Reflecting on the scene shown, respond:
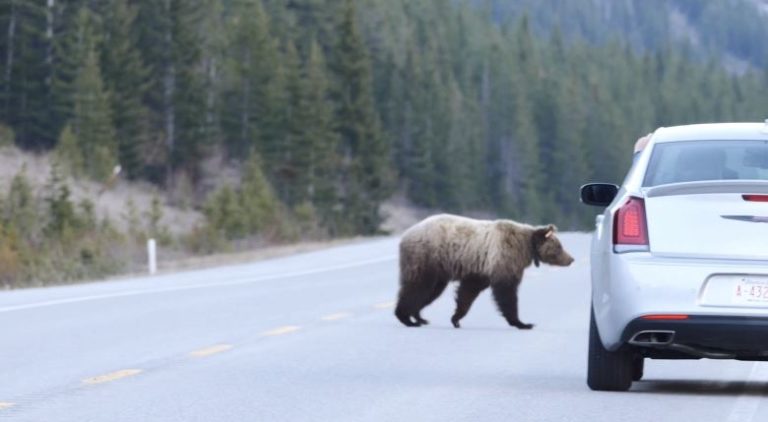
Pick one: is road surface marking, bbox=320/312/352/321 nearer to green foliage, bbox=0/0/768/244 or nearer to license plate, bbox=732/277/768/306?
license plate, bbox=732/277/768/306

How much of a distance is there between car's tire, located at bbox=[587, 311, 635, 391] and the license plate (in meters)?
1.01

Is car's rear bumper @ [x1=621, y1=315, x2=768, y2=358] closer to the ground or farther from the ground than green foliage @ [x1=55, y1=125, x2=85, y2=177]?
farther from the ground

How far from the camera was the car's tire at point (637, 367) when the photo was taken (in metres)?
11.2

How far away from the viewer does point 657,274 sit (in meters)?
9.76

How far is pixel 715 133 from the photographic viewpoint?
34.7 ft

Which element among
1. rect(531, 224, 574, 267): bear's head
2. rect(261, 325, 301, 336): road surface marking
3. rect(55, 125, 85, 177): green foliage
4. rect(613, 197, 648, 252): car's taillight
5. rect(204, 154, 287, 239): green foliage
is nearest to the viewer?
rect(613, 197, 648, 252): car's taillight

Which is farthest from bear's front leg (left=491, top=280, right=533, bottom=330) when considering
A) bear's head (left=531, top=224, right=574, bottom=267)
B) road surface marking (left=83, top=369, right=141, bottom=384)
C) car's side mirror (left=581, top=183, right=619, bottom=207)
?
road surface marking (left=83, top=369, right=141, bottom=384)

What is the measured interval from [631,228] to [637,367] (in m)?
1.74

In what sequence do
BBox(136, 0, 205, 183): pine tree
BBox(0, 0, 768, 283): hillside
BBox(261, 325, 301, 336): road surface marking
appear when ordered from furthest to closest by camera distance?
BBox(136, 0, 205, 183): pine tree → BBox(0, 0, 768, 283): hillside → BBox(261, 325, 301, 336): road surface marking

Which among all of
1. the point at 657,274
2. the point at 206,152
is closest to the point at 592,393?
the point at 657,274

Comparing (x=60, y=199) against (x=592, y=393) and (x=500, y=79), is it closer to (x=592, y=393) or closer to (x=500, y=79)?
(x=592, y=393)

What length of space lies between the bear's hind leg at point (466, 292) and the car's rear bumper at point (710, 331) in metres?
6.24

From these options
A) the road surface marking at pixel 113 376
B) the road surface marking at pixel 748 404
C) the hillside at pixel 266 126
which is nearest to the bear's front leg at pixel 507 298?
the road surface marking at pixel 748 404

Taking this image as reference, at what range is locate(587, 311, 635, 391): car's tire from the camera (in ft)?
34.4
